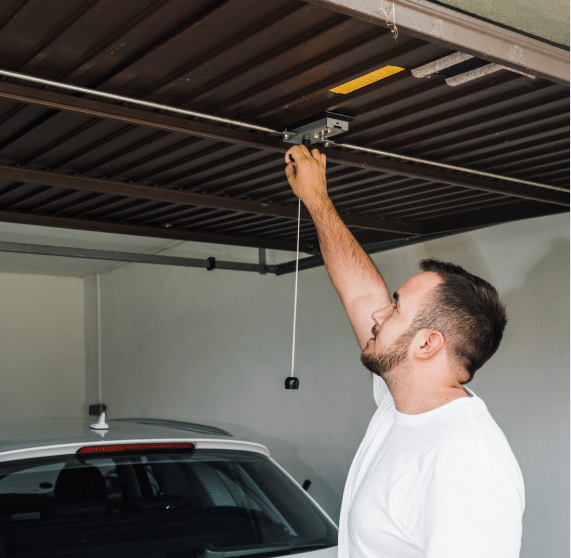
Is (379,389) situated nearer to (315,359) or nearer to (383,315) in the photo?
(383,315)

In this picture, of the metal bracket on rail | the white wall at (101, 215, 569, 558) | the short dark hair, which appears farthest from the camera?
the white wall at (101, 215, 569, 558)

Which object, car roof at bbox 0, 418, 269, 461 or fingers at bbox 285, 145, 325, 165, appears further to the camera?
fingers at bbox 285, 145, 325, 165

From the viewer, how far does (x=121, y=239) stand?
9.42m

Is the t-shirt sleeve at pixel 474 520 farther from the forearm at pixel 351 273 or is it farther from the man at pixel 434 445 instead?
the forearm at pixel 351 273

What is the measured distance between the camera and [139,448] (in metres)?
2.84

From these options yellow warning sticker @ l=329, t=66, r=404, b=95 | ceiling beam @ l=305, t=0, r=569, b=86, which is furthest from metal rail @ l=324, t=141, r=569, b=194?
ceiling beam @ l=305, t=0, r=569, b=86

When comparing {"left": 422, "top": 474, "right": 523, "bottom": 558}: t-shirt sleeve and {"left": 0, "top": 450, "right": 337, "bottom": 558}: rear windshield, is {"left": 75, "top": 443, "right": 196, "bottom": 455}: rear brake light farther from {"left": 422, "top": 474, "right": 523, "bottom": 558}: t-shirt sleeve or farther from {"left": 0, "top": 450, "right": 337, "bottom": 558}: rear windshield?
{"left": 422, "top": 474, "right": 523, "bottom": 558}: t-shirt sleeve

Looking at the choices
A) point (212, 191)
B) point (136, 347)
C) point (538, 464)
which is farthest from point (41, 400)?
point (538, 464)

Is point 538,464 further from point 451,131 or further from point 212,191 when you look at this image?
point 212,191

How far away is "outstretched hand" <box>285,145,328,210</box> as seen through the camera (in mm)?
2789

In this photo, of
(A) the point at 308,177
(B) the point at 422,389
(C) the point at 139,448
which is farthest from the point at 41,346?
(B) the point at 422,389

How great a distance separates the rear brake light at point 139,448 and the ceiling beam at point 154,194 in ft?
6.46

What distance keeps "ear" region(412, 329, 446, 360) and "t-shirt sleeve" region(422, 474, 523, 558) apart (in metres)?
0.48

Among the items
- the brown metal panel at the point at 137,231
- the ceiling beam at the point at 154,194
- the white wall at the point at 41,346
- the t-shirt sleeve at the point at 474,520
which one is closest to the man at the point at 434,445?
the t-shirt sleeve at the point at 474,520
